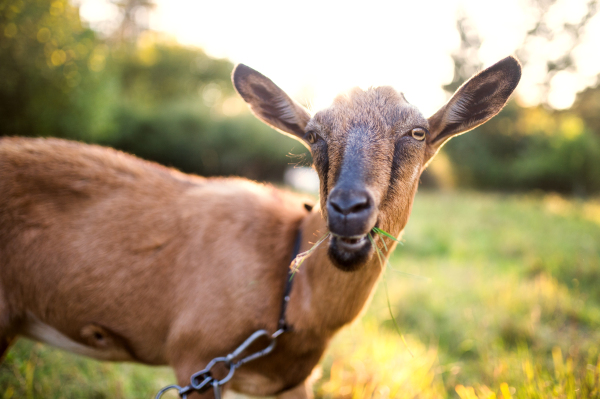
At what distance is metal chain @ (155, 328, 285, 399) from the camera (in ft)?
6.94

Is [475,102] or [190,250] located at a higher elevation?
[475,102]

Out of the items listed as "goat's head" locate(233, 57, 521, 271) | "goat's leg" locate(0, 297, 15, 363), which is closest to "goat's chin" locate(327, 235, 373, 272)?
"goat's head" locate(233, 57, 521, 271)

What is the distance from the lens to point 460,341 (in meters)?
4.62

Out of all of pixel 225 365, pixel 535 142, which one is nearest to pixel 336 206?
pixel 225 365

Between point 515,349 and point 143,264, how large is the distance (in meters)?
4.52

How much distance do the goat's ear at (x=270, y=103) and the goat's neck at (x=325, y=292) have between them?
29.5 inches

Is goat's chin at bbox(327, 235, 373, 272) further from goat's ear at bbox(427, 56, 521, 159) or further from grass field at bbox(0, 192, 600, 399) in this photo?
goat's ear at bbox(427, 56, 521, 159)

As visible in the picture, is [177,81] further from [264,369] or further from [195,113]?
[264,369]

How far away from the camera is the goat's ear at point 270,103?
259 centimetres

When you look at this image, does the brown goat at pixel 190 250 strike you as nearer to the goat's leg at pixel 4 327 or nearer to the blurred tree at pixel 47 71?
the goat's leg at pixel 4 327

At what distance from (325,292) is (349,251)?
0.70 m

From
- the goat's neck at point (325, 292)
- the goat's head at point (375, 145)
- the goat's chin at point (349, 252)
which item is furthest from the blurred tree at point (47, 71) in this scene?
the goat's chin at point (349, 252)

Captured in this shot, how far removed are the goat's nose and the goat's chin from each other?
185mm

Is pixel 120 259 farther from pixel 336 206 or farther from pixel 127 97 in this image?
pixel 127 97
